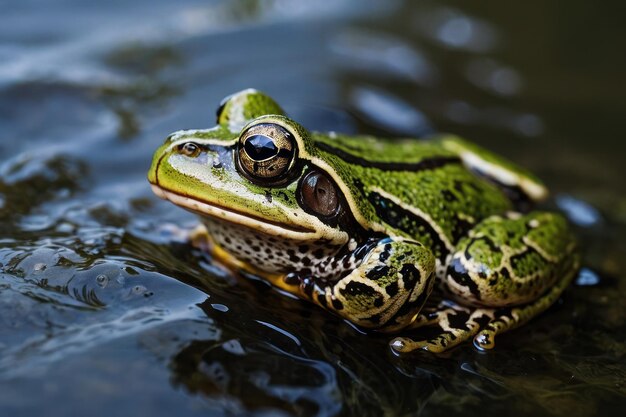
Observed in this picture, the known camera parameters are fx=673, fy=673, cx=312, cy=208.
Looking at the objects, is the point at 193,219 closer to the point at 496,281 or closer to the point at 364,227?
the point at 364,227

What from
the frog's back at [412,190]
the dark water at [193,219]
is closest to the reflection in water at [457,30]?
the dark water at [193,219]

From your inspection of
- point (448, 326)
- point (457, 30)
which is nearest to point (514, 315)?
point (448, 326)

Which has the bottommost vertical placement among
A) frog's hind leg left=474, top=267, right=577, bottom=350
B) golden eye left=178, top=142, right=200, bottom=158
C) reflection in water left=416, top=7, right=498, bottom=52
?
frog's hind leg left=474, top=267, right=577, bottom=350

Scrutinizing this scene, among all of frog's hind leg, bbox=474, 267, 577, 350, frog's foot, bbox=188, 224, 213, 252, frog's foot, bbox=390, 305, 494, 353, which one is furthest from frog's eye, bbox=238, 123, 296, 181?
frog's hind leg, bbox=474, 267, 577, 350

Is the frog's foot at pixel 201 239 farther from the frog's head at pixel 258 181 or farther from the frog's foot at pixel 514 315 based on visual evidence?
the frog's foot at pixel 514 315

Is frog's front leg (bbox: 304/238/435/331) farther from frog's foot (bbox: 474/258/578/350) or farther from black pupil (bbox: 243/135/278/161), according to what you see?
black pupil (bbox: 243/135/278/161)

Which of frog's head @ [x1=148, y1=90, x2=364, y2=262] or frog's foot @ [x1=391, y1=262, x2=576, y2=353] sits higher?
frog's head @ [x1=148, y1=90, x2=364, y2=262]

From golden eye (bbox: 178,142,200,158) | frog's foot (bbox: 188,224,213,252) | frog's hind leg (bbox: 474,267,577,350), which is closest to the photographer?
golden eye (bbox: 178,142,200,158)
